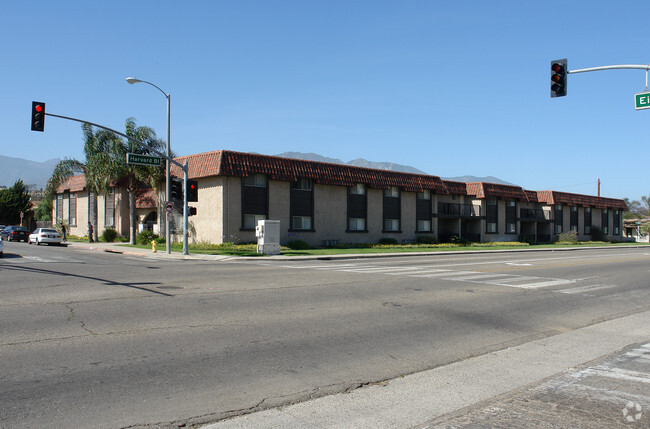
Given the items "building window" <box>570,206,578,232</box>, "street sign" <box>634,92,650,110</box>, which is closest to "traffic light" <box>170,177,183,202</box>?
"street sign" <box>634,92,650,110</box>

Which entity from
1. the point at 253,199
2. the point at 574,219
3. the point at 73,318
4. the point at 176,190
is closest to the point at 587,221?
the point at 574,219

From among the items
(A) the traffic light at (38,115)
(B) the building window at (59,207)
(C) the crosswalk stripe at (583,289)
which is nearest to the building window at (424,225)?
(C) the crosswalk stripe at (583,289)

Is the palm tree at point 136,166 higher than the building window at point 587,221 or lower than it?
higher

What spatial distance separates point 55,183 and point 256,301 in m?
42.0

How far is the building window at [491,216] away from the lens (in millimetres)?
56719

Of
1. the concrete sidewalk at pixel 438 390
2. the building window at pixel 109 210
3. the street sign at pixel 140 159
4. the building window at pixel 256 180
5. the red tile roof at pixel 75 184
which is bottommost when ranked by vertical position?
the concrete sidewalk at pixel 438 390

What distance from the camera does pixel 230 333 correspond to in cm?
851

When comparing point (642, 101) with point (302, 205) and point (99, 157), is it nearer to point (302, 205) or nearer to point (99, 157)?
point (302, 205)

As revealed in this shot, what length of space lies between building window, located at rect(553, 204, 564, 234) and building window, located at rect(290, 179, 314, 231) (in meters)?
38.9

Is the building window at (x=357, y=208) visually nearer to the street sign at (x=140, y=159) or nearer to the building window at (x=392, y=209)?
the building window at (x=392, y=209)

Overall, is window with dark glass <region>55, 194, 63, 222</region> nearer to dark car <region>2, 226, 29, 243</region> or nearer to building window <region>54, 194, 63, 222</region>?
building window <region>54, 194, 63, 222</region>

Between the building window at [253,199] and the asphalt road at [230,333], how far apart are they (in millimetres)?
19847

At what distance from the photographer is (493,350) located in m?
8.31

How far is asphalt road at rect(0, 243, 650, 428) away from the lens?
18.3ft
